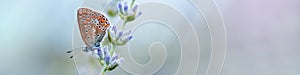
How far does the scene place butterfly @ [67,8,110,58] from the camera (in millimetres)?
602

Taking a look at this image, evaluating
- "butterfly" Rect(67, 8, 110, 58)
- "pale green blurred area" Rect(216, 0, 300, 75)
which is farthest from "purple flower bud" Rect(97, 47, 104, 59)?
"pale green blurred area" Rect(216, 0, 300, 75)

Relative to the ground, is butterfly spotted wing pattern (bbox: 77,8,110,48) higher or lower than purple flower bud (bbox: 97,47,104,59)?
higher

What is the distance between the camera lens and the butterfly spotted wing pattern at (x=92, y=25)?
0.60 m

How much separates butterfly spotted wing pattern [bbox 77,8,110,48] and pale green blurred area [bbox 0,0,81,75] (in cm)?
7

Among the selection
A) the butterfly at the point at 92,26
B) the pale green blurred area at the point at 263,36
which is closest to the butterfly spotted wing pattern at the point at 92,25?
the butterfly at the point at 92,26

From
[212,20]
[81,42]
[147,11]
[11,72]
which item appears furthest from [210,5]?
[11,72]

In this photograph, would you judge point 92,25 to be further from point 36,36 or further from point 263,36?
point 263,36

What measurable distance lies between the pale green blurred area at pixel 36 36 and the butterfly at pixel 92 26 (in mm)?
72

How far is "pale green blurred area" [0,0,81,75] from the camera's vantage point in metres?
0.64

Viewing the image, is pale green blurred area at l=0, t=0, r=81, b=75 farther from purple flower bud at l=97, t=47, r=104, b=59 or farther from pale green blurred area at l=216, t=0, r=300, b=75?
pale green blurred area at l=216, t=0, r=300, b=75

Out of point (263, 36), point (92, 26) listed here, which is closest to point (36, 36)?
point (92, 26)

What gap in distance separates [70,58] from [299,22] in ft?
1.90

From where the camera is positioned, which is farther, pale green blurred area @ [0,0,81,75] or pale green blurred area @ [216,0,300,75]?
pale green blurred area @ [216,0,300,75]

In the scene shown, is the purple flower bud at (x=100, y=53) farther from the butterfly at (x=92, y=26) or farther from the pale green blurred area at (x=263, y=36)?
the pale green blurred area at (x=263, y=36)
